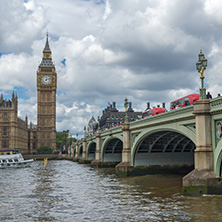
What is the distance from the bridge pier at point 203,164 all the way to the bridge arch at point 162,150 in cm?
1463

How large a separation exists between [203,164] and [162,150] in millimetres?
20794

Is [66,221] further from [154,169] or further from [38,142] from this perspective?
[38,142]

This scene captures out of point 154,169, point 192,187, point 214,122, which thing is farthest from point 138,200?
point 154,169

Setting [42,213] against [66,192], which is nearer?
[42,213]

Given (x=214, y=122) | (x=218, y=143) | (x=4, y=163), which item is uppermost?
(x=214, y=122)

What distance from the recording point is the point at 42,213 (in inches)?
697

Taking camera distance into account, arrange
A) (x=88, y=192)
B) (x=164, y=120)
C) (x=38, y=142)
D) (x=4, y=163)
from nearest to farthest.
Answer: (x=88, y=192) → (x=164, y=120) → (x=4, y=163) → (x=38, y=142)

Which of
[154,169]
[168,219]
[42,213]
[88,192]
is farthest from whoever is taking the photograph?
[154,169]

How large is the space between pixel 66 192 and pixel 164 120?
1017 cm

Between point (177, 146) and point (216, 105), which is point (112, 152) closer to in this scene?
point (177, 146)

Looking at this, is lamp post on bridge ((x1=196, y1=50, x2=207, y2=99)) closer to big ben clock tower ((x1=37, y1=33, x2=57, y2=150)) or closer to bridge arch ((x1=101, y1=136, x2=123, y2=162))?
bridge arch ((x1=101, y1=136, x2=123, y2=162))

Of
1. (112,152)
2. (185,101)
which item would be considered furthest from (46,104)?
(185,101)

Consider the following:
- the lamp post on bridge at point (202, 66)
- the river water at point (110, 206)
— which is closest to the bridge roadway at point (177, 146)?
the lamp post on bridge at point (202, 66)

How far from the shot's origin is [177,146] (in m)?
41.1
